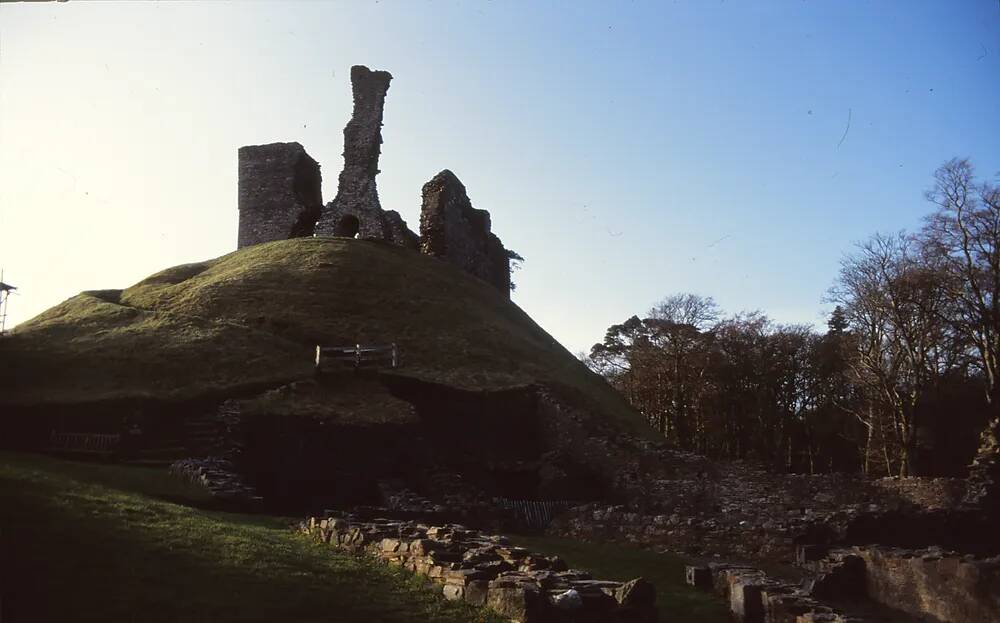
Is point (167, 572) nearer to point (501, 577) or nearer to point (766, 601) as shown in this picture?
point (501, 577)

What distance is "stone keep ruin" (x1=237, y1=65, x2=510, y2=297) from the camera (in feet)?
179

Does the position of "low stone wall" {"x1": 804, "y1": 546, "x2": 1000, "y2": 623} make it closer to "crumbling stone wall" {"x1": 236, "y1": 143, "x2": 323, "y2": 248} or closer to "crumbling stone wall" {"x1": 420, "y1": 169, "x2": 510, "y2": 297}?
"crumbling stone wall" {"x1": 420, "y1": 169, "x2": 510, "y2": 297}

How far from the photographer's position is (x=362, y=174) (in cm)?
5462

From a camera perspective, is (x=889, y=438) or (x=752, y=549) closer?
(x=752, y=549)

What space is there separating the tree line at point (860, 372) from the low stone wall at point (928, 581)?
15.3 metres

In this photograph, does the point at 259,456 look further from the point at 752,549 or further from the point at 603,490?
the point at 752,549

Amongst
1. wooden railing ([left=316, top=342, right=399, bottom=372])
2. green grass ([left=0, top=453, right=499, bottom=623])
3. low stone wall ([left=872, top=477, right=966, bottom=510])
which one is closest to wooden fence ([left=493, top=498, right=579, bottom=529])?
low stone wall ([left=872, top=477, right=966, bottom=510])

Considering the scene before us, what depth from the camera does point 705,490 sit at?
95.1ft

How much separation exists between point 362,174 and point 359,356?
22922 millimetres

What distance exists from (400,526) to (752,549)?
11075 mm

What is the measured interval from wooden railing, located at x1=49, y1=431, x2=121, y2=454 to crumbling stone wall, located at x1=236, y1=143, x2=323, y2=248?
3060cm

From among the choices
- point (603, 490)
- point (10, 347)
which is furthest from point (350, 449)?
point (10, 347)

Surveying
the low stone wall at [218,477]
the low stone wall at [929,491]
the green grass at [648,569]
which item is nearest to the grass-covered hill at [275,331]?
the low stone wall at [218,477]

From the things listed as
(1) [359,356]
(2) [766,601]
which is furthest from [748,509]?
(1) [359,356]
